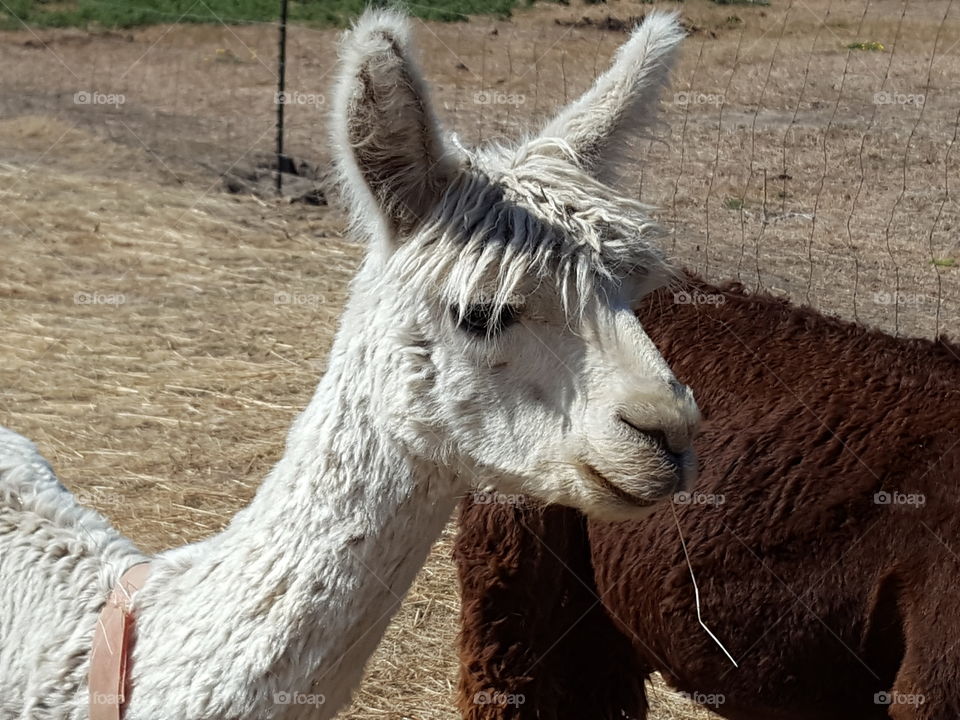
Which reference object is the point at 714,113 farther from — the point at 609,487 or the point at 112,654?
the point at 112,654

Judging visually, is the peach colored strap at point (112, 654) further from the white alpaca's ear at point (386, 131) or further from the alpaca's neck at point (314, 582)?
the white alpaca's ear at point (386, 131)

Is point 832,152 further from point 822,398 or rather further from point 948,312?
point 822,398

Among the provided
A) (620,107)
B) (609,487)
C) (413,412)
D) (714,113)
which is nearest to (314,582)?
(413,412)

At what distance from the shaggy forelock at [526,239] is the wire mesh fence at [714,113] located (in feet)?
15.6

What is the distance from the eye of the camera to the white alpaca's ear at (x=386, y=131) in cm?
214

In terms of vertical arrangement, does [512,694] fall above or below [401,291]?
below

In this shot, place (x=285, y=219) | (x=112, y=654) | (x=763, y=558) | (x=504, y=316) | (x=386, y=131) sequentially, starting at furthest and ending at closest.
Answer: (x=285, y=219), (x=763, y=558), (x=112, y=654), (x=504, y=316), (x=386, y=131)

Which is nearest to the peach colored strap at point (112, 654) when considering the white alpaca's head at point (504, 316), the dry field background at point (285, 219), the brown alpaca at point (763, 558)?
the white alpaca's head at point (504, 316)

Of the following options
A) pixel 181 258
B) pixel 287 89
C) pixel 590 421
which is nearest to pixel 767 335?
pixel 590 421

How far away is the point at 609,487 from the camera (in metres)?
2.25

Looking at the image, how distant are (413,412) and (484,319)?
23cm

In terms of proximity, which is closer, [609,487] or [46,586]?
[609,487]

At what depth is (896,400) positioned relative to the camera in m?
3.54

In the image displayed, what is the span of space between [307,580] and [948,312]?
666 cm
